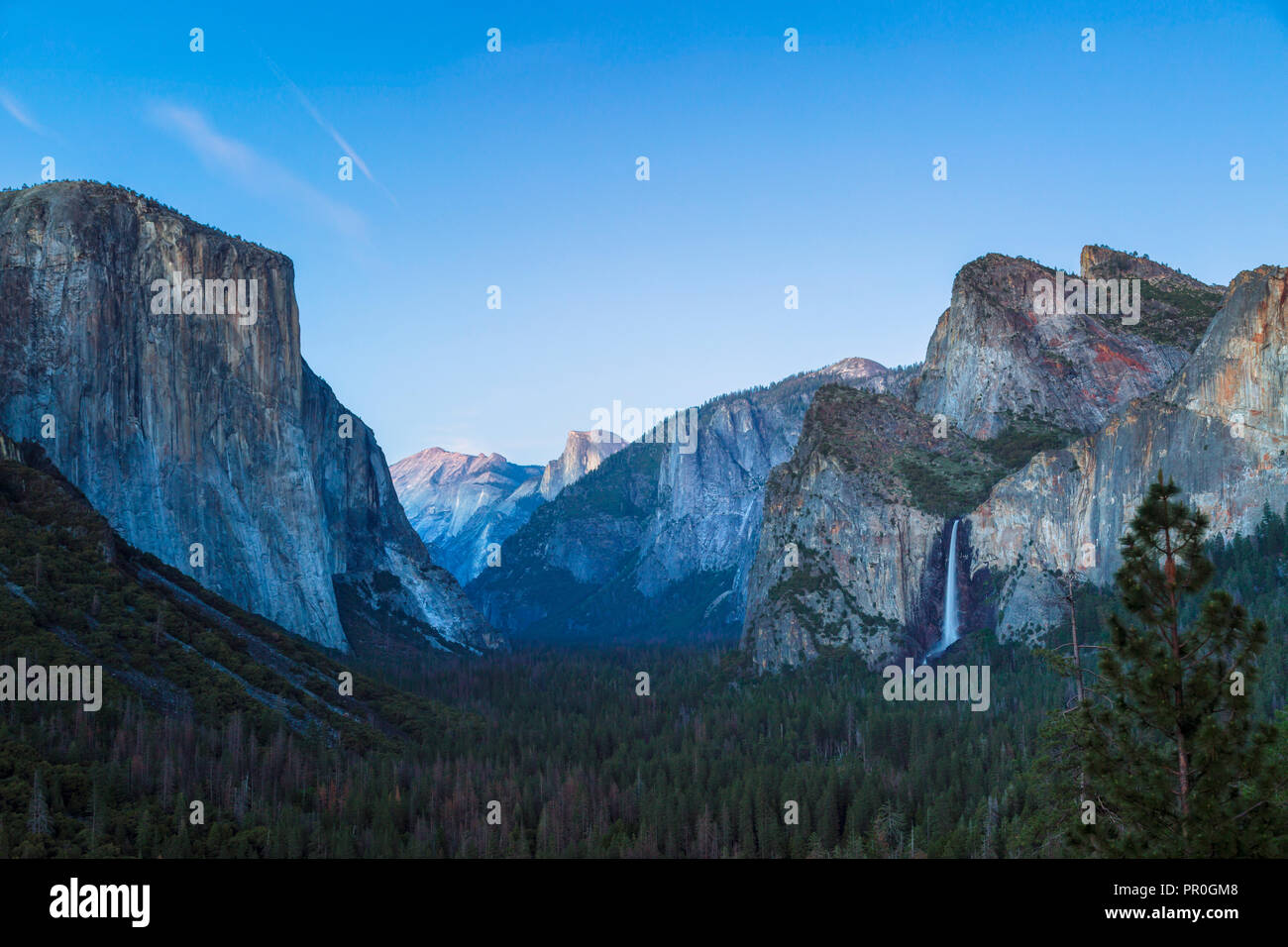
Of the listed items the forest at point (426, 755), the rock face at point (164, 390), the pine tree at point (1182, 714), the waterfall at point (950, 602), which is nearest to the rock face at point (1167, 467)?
the waterfall at point (950, 602)

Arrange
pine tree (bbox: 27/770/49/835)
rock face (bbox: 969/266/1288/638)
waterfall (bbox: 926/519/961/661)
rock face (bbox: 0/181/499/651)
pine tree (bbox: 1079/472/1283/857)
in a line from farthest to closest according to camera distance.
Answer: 1. waterfall (bbox: 926/519/961/661)
2. rock face (bbox: 969/266/1288/638)
3. rock face (bbox: 0/181/499/651)
4. pine tree (bbox: 27/770/49/835)
5. pine tree (bbox: 1079/472/1283/857)

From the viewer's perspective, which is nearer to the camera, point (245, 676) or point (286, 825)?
point (286, 825)

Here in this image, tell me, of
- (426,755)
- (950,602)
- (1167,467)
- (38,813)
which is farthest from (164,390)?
(1167,467)

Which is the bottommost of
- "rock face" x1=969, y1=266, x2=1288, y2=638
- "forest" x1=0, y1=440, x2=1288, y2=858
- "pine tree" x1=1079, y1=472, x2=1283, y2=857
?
"forest" x1=0, y1=440, x2=1288, y2=858

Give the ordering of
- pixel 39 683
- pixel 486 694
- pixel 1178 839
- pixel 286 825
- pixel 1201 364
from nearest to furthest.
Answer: pixel 1178 839
pixel 286 825
pixel 39 683
pixel 1201 364
pixel 486 694

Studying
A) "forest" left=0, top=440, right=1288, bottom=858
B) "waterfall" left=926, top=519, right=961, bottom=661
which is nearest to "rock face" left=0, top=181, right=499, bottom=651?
"forest" left=0, top=440, right=1288, bottom=858

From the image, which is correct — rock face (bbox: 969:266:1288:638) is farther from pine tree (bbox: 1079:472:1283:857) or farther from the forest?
pine tree (bbox: 1079:472:1283:857)
